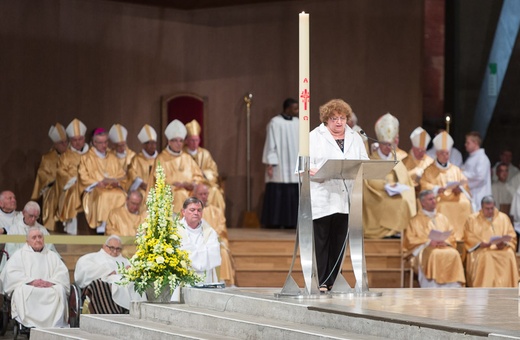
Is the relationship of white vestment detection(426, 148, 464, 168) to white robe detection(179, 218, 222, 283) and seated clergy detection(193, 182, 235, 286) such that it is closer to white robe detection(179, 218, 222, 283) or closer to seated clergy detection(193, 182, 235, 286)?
seated clergy detection(193, 182, 235, 286)

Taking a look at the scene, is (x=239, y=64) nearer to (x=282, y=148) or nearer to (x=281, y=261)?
(x=282, y=148)

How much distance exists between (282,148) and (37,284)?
5370 millimetres

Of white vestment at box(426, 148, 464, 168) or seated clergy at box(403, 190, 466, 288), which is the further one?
white vestment at box(426, 148, 464, 168)

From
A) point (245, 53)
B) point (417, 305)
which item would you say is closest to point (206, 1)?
point (245, 53)

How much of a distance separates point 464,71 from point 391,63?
1013 mm

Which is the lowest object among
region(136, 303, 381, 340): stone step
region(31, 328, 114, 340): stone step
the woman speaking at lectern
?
region(31, 328, 114, 340): stone step

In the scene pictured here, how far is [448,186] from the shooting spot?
1362cm

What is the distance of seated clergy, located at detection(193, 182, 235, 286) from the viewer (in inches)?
478

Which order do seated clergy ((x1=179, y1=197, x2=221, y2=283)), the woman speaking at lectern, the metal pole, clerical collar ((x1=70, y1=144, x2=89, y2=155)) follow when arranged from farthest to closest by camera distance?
1. the metal pole
2. clerical collar ((x1=70, y1=144, x2=89, y2=155))
3. seated clergy ((x1=179, y1=197, x2=221, y2=283))
4. the woman speaking at lectern

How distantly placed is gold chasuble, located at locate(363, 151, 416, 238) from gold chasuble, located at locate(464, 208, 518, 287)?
2.50 feet

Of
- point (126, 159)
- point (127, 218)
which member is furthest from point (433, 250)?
point (126, 159)

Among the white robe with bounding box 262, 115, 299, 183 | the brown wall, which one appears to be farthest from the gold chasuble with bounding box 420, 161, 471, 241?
the brown wall

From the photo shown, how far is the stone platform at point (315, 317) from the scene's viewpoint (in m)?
6.49

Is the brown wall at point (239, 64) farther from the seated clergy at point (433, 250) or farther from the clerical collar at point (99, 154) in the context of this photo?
the seated clergy at point (433, 250)
